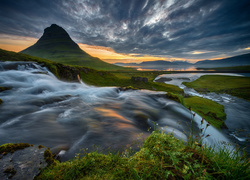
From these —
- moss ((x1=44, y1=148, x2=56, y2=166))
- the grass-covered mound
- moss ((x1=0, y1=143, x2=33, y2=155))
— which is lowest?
moss ((x1=44, y1=148, x2=56, y2=166))

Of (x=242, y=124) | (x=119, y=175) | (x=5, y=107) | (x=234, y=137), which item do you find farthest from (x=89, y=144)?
(x=242, y=124)

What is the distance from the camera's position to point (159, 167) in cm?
238

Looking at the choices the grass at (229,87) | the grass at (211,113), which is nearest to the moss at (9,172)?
the grass at (211,113)

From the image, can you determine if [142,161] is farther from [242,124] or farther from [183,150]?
[242,124]

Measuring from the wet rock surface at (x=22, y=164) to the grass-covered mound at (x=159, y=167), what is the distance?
0.26m

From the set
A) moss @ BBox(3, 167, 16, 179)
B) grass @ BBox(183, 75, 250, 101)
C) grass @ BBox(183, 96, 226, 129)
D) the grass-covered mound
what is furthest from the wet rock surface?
grass @ BBox(183, 75, 250, 101)

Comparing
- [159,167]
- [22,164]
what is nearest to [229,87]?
[159,167]

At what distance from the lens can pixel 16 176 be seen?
258 cm

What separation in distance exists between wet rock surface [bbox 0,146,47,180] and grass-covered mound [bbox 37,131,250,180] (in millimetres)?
264

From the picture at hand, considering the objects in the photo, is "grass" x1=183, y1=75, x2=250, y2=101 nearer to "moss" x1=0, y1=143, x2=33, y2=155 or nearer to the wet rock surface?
the wet rock surface

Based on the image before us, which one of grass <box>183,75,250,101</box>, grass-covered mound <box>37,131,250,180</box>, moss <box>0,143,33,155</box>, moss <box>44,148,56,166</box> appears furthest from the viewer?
grass <box>183,75,250,101</box>

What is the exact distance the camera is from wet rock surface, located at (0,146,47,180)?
2586 millimetres

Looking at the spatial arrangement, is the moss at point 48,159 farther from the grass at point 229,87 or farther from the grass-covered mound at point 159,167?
the grass at point 229,87

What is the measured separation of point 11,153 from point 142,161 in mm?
A: 3802
